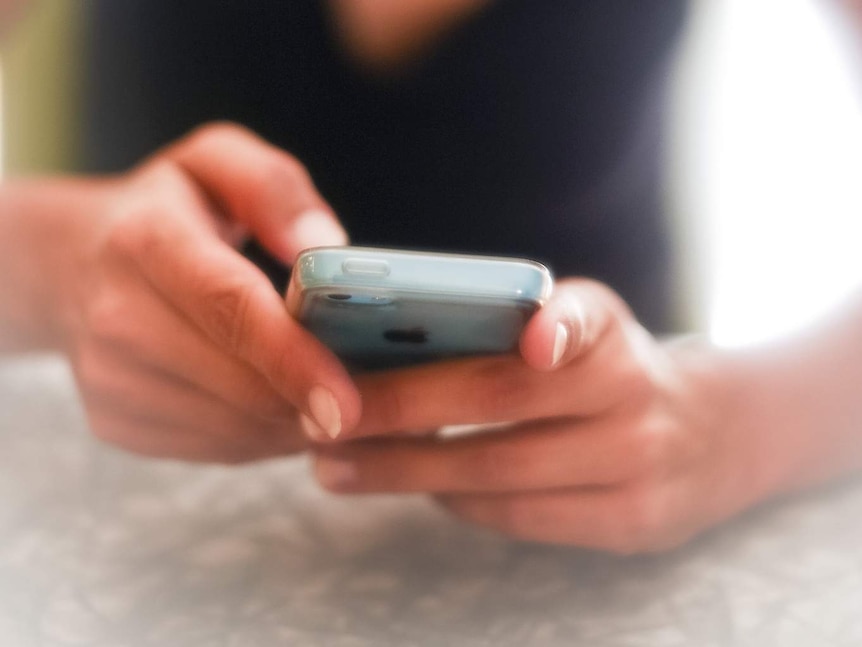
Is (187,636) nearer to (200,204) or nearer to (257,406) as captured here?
(257,406)

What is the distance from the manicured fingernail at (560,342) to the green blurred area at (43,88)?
85cm

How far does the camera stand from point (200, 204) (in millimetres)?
463

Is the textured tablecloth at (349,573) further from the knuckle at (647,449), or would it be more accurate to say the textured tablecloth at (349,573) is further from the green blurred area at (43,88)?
the green blurred area at (43,88)

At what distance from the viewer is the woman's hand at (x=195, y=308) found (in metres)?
0.32

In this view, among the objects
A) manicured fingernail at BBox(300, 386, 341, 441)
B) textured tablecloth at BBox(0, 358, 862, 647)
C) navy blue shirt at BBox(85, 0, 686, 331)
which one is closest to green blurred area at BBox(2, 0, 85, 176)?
navy blue shirt at BBox(85, 0, 686, 331)

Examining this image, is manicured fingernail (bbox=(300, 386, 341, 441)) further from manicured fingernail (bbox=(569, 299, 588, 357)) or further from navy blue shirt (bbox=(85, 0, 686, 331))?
navy blue shirt (bbox=(85, 0, 686, 331))

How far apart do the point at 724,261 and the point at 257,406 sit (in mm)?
748

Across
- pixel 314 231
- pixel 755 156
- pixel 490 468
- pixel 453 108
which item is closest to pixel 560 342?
pixel 490 468

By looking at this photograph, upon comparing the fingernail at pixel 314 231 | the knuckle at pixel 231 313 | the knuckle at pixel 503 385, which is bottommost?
the knuckle at pixel 503 385

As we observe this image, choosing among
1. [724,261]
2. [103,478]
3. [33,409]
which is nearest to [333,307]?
[103,478]

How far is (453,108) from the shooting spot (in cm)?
72

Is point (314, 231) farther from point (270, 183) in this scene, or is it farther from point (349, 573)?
point (349, 573)

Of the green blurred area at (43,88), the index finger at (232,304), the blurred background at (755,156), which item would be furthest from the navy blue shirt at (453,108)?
the index finger at (232,304)

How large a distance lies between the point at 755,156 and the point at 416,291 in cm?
84
